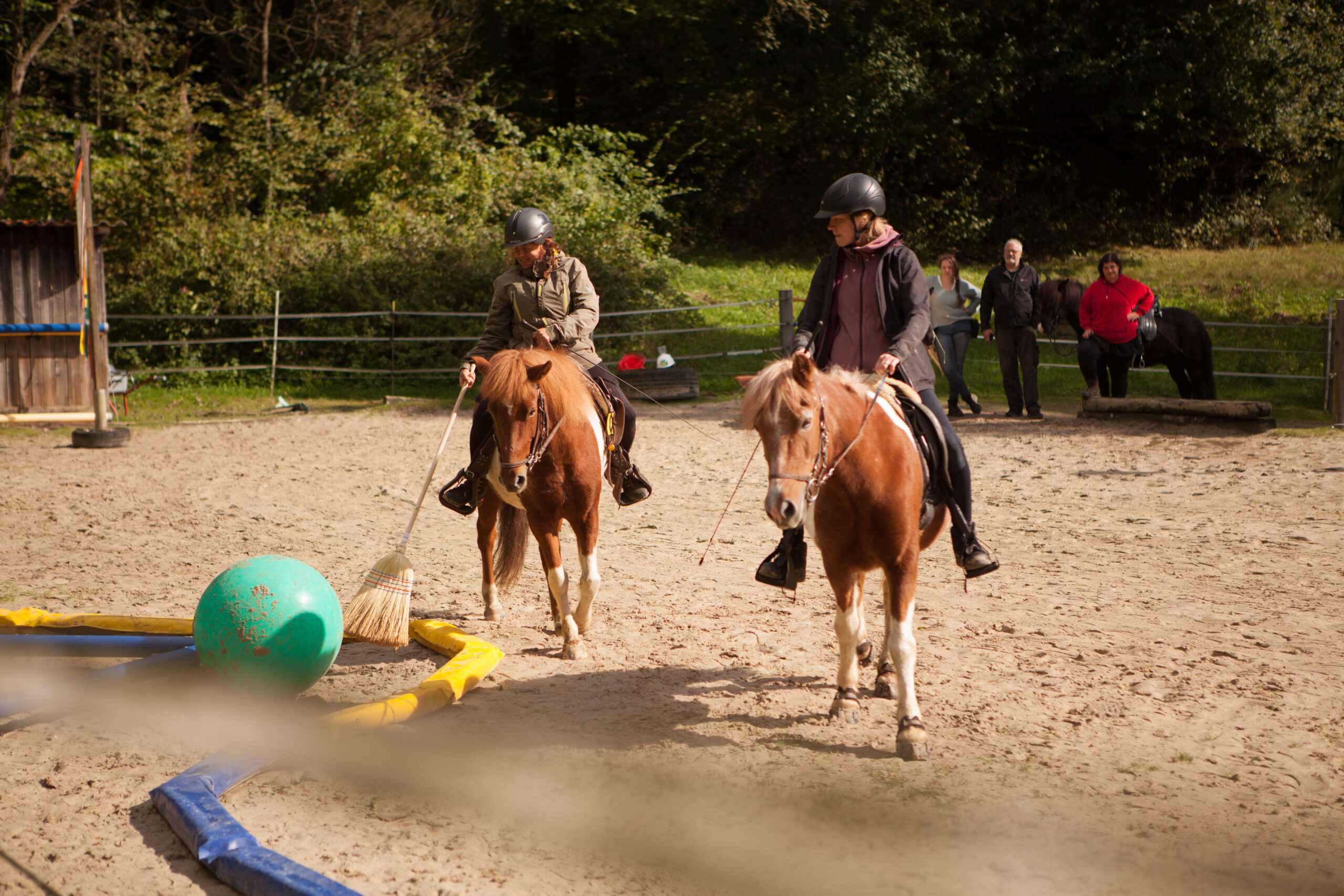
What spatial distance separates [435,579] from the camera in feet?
23.4

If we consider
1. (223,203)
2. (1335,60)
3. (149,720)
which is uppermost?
(1335,60)

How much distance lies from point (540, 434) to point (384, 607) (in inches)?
47.0

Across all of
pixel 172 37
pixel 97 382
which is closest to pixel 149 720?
pixel 97 382

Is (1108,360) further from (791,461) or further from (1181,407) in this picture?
(791,461)

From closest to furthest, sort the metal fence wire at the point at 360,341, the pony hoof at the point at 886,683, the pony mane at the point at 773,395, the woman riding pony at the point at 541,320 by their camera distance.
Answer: the pony mane at the point at 773,395 → the pony hoof at the point at 886,683 → the woman riding pony at the point at 541,320 → the metal fence wire at the point at 360,341

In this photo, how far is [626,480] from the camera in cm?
618

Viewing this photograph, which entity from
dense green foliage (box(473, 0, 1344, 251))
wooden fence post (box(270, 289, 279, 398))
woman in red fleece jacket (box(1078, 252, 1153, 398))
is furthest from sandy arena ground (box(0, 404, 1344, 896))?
dense green foliage (box(473, 0, 1344, 251))

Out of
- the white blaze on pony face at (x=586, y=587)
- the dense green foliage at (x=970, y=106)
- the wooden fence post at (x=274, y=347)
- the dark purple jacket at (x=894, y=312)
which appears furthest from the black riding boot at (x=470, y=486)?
the dense green foliage at (x=970, y=106)

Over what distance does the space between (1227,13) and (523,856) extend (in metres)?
29.0

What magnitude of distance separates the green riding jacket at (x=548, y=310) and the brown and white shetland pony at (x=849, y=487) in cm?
211

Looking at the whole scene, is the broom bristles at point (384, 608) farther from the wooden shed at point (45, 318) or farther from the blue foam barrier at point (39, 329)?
the blue foam barrier at point (39, 329)

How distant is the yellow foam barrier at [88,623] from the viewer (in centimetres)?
550

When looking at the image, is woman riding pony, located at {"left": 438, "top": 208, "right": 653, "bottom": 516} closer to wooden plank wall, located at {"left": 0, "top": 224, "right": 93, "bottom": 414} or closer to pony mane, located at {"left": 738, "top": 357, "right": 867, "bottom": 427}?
pony mane, located at {"left": 738, "top": 357, "right": 867, "bottom": 427}

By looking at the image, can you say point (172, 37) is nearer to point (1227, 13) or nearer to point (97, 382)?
point (97, 382)
